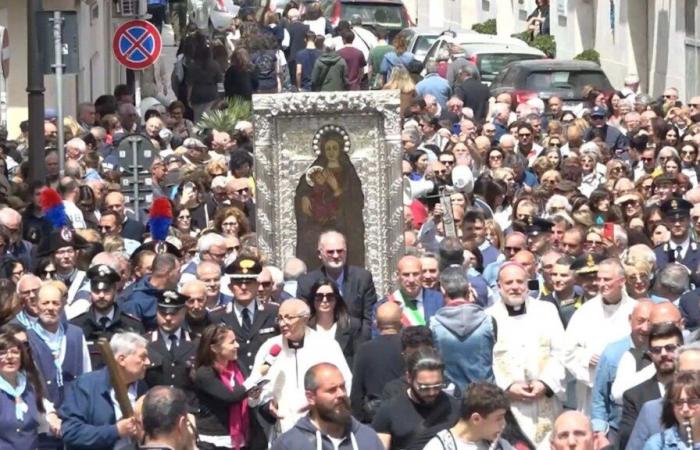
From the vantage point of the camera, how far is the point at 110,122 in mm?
27109

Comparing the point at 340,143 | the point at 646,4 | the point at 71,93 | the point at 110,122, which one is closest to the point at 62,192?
the point at 340,143

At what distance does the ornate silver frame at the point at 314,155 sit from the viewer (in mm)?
20094

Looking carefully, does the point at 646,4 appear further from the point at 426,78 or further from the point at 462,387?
the point at 462,387

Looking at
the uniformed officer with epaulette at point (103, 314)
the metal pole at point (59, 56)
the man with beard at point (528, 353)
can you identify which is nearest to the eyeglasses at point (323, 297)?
the man with beard at point (528, 353)

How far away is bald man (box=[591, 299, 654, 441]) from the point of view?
13719mm

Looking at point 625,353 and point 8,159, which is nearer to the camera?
point 625,353

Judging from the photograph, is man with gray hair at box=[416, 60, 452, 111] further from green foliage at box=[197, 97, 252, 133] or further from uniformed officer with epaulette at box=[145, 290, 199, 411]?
uniformed officer with epaulette at box=[145, 290, 199, 411]

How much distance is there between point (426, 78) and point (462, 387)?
1904 cm

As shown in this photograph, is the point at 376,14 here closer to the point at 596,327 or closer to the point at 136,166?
the point at 136,166

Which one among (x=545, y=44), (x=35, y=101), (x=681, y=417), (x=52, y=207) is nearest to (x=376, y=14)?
(x=545, y=44)

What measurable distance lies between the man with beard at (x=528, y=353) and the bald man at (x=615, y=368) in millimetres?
620

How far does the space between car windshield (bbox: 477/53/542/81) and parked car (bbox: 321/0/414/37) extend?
8.22 metres

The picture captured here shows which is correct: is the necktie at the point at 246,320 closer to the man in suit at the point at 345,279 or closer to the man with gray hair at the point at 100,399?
the man in suit at the point at 345,279

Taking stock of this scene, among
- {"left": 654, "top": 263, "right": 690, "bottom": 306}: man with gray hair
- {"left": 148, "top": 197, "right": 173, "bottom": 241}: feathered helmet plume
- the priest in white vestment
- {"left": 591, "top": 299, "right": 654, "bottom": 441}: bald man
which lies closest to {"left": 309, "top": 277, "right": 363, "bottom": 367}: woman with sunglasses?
the priest in white vestment
